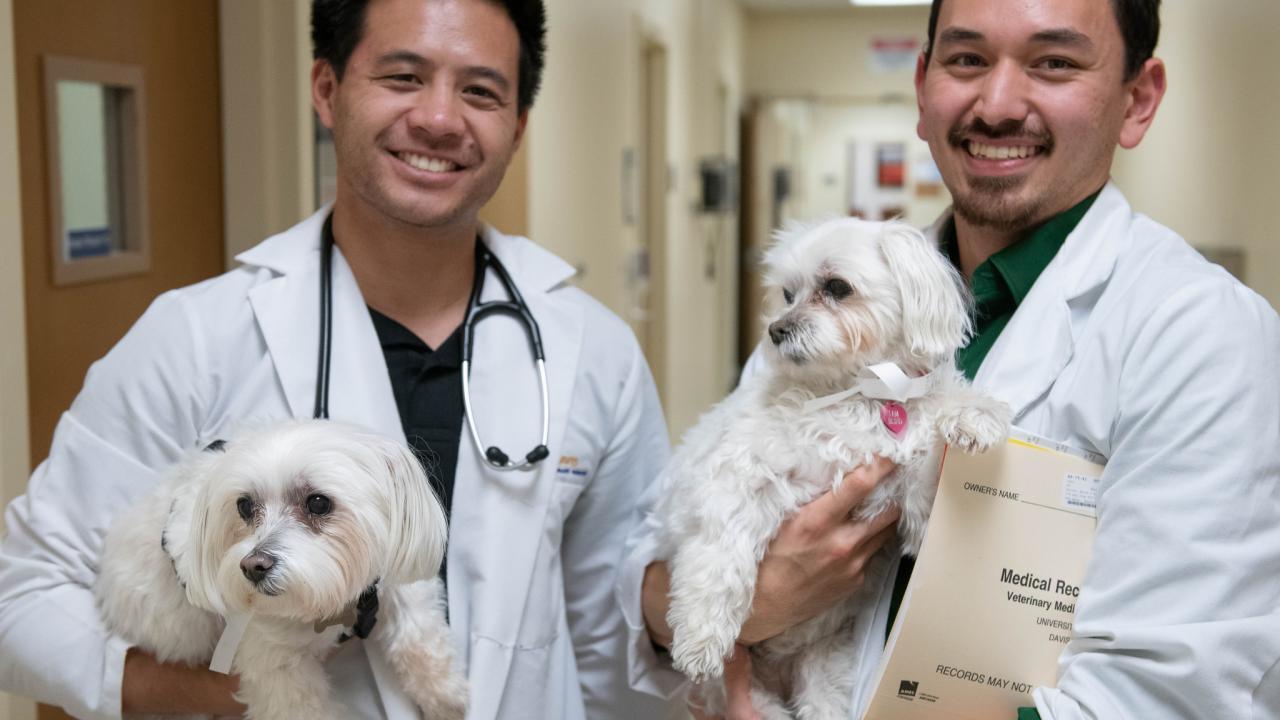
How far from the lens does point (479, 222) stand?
1785 mm

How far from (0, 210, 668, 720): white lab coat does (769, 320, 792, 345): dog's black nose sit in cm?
34

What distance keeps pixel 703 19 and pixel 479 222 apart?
6229mm

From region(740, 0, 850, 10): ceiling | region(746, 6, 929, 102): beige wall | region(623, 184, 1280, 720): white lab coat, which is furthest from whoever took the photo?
region(746, 6, 929, 102): beige wall

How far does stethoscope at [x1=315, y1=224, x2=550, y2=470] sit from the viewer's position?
1.50m

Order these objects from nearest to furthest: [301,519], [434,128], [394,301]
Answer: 1. [301,519]
2. [434,128]
3. [394,301]

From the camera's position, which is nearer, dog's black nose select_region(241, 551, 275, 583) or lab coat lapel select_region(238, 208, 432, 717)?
dog's black nose select_region(241, 551, 275, 583)

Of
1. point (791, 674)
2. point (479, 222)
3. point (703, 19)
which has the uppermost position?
point (703, 19)

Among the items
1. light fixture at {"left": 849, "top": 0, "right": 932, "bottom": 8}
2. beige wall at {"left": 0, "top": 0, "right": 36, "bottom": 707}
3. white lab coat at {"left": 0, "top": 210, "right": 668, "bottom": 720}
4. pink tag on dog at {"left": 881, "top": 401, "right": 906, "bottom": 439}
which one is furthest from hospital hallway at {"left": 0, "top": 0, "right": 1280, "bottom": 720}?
pink tag on dog at {"left": 881, "top": 401, "right": 906, "bottom": 439}

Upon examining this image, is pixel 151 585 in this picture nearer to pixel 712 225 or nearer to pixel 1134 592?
pixel 1134 592

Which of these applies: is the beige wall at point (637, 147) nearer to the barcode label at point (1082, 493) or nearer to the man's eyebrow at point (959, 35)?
the man's eyebrow at point (959, 35)

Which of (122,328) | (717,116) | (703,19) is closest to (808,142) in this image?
(717,116)

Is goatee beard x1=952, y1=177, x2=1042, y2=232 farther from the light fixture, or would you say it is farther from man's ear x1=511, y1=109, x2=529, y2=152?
the light fixture

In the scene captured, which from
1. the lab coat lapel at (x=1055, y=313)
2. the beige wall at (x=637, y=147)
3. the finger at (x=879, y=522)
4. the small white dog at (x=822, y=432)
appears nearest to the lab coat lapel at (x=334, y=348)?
the small white dog at (x=822, y=432)

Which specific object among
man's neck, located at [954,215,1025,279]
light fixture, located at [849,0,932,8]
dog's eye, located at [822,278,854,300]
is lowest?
dog's eye, located at [822,278,854,300]
